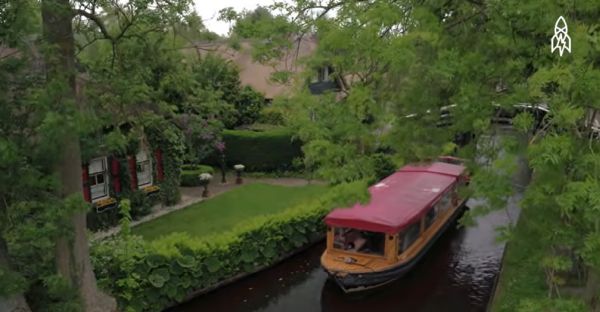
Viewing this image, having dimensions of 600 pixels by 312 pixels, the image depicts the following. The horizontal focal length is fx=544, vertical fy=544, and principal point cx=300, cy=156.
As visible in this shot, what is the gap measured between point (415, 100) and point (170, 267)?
7341 mm

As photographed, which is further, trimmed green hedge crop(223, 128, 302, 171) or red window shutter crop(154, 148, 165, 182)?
trimmed green hedge crop(223, 128, 302, 171)

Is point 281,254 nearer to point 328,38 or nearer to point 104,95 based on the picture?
point 104,95

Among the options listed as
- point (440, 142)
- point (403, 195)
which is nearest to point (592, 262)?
point (440, 142)

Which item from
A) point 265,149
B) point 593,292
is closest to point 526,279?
point 593,292

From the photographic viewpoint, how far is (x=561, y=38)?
6.05m

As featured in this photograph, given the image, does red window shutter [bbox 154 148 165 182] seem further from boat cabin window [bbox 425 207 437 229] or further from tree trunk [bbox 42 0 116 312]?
boat cabin window [bbox 425 207 437 229]

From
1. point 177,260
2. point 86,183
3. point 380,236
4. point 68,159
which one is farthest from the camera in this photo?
point 86,183

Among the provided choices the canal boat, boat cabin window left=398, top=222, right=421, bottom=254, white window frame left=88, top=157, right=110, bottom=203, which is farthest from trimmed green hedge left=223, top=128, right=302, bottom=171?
boat cabin window left=398, top=222, right=421, bottom=254

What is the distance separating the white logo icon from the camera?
5.92 meters

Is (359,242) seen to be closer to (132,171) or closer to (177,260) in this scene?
(177,260)

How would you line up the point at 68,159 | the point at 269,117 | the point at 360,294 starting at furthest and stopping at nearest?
the point at 269,117, the point at 360,294, the point at 68,159

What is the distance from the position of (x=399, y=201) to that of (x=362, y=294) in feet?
9.69

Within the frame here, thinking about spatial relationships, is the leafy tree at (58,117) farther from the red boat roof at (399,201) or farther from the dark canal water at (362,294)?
the red boat roof at (399,201)

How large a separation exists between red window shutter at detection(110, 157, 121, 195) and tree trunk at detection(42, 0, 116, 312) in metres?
6.42
